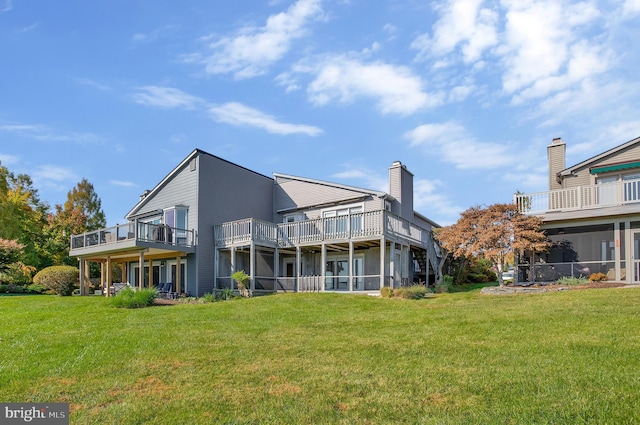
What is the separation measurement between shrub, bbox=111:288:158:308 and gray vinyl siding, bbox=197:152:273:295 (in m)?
5.59

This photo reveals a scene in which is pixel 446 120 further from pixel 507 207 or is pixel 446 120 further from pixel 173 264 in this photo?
pixel 173 264

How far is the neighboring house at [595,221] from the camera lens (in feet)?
58.1

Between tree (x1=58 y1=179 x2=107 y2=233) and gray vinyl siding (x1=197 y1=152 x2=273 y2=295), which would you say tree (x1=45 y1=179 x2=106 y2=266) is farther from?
gray vinyl siding (x1=197 y1=152 x2=273 y2=295)

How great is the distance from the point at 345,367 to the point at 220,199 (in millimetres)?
18688

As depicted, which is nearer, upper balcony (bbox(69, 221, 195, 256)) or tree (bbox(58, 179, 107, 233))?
upper balcony (bbox(69, 221, 195, 256))

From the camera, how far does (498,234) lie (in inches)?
707

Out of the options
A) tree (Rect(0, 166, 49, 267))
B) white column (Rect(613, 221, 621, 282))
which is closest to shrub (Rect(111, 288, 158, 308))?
white column (Rect(613, 221, 621, 282))

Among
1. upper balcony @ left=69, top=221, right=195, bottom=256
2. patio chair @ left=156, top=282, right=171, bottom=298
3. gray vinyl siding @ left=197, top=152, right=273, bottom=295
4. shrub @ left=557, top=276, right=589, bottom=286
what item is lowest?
patio chair @ left=156, top=282, right=171, bottom=298

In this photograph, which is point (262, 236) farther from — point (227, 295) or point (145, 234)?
point (145, 234)

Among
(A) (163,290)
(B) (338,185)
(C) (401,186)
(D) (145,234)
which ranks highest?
(B) (338,185)

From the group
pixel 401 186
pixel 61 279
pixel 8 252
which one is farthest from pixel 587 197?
pixel 8 252

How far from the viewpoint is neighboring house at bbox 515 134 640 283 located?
698 inches

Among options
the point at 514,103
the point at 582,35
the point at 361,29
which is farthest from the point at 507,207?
the point at 361,29

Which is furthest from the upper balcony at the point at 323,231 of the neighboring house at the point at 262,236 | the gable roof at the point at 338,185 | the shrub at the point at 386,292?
the shrub at the point at 386,292
